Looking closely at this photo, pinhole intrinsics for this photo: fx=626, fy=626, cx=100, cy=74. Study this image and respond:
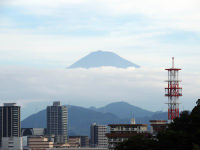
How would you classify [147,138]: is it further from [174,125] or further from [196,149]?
[196,149]

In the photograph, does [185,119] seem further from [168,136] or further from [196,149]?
[196,149]

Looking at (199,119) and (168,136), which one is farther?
(199,119)

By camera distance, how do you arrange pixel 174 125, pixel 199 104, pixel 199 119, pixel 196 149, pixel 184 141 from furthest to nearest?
1. pixel 199 104
2. pixel 174 125
3. pixel 199 119
4. pixel 184 141
5. pixel 196 149

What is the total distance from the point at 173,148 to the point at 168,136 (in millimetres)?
2150

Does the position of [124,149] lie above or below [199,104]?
below

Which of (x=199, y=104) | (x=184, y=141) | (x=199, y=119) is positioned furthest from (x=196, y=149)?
(x=199, y=104)

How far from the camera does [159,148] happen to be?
107 meters

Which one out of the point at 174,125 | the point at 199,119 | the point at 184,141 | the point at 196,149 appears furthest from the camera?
the point at 174,125

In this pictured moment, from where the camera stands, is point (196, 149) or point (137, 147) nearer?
point (196, 149)

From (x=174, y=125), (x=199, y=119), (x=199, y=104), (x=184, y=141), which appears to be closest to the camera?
(x=184, y=141)

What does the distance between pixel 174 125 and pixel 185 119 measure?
4.22 meters

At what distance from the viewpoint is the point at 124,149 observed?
115062 mm

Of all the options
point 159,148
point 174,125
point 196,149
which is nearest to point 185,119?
point 174,125

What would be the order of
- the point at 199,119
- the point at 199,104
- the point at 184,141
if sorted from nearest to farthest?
the point at 184,141 < the point at 199,119 < the point at 199,104
